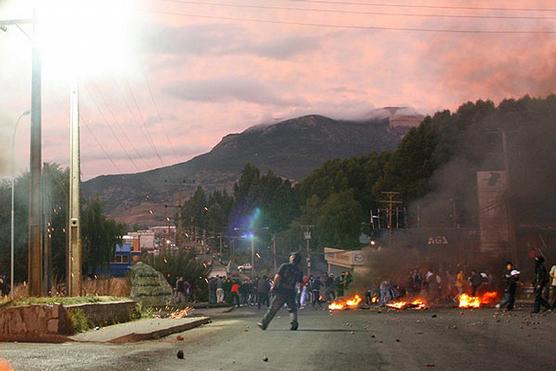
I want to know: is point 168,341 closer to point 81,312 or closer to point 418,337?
point 81,312

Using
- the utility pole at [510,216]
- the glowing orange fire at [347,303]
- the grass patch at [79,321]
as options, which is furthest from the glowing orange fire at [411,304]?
the grass patch at [79,321]

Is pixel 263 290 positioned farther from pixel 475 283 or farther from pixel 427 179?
pixel 427 179

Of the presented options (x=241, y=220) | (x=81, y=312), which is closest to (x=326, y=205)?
(x=241, y=220)

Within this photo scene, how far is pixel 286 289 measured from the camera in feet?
65.8

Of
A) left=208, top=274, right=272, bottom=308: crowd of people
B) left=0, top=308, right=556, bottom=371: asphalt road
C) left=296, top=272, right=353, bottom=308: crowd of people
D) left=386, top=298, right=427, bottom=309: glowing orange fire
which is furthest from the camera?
left=208, top=274, right=272, bottom=308: crowd of people

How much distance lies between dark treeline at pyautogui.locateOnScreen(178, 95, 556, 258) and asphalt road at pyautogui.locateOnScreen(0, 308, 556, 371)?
32.1 meters

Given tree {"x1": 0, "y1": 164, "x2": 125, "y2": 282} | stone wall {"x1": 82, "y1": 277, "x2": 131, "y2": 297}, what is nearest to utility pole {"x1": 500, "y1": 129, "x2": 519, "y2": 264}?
stone wall {"x1": 82, "y1": 277, "x2": 131, "y2": 297}

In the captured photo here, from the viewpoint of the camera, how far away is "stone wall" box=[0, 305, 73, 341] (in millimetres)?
17281

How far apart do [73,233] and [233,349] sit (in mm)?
9821

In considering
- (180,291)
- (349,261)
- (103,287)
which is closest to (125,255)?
(349,261)

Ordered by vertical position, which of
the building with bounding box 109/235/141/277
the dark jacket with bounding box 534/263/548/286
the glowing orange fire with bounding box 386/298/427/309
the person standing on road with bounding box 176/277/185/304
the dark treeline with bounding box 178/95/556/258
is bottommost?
the glowing orange fire with bounding box 386/298/427/309

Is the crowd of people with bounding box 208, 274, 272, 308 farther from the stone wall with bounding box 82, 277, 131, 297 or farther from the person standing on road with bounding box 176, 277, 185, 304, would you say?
the stone wall with bounding box 82, 277, 131, 297

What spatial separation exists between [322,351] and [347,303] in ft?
95.0

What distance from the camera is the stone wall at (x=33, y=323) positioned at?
56.7 ft
